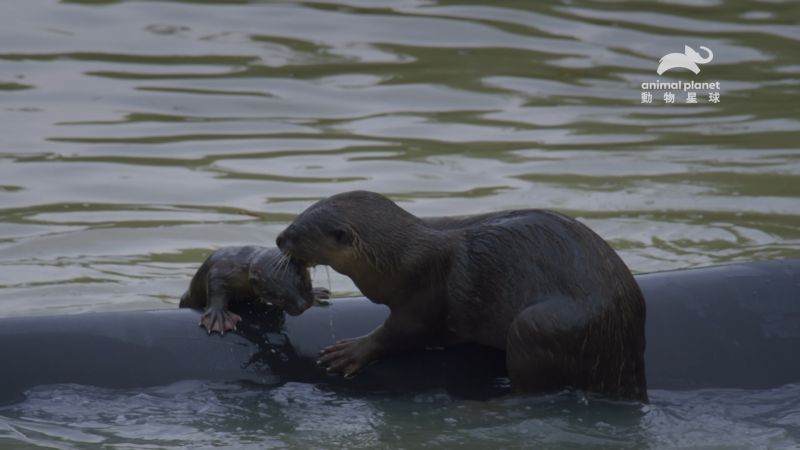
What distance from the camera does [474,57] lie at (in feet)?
39.8

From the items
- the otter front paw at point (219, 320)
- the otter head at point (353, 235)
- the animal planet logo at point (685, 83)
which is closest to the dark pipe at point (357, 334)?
the otter front paw at point (219, 320)

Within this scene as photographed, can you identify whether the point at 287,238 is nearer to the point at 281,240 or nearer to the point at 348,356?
the point at 281,240

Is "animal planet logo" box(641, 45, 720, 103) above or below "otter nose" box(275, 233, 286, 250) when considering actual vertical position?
above

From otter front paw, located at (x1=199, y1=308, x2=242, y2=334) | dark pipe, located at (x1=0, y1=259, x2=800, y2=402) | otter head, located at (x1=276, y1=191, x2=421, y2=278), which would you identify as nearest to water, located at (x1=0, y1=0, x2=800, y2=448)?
dark pipe, located at (x1=0, y1=259, x2=800, y2=402)

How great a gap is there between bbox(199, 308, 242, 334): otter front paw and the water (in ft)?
0.75

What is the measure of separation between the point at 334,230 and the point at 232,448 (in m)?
0.69

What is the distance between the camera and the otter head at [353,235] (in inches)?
172

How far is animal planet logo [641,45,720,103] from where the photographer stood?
37.4 ft

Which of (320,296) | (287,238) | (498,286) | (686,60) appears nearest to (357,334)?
(320,296)

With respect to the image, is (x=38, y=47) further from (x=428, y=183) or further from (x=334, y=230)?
(x=334, y=230)

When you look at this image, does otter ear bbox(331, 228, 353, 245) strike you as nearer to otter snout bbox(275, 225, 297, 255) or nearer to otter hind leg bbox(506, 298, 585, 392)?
otter snout bbox(275, 225, 297, 255)

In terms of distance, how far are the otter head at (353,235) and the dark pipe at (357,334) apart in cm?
35

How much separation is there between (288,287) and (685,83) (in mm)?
7932

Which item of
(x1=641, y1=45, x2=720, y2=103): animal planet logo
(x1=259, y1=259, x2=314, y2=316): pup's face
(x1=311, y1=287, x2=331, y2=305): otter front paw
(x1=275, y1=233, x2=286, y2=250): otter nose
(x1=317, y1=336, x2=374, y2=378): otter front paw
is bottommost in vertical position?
(x1=317, y1=336, x2=374, y2=378): otter front paw
